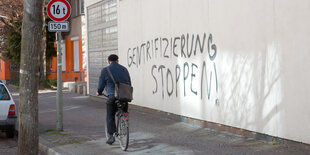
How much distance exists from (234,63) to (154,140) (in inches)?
84.4

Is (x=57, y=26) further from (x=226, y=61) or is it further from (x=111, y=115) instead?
(x=226, y=61)

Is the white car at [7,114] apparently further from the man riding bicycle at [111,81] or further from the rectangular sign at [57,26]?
the man riding bicycle at [111,81]

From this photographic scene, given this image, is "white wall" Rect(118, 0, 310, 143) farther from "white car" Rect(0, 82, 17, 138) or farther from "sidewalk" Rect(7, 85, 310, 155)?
"white car" Rect(0, 82, 17, 138)

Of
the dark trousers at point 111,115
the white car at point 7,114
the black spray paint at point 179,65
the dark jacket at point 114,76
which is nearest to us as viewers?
the dark jacket at point 114,76

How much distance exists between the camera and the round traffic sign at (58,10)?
9.95 meters

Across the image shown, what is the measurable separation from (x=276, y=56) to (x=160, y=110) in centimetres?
520

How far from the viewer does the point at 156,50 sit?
1225cm

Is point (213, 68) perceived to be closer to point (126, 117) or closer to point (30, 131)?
point (126, 117)

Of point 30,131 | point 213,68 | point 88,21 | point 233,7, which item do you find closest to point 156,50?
point 213,68

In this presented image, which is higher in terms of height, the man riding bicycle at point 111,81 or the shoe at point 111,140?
the man riding bicycle at point 111,81

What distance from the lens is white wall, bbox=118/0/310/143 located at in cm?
712

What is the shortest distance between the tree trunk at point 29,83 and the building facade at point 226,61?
12.3 feet

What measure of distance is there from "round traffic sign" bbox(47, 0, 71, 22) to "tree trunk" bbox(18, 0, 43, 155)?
8.58ft

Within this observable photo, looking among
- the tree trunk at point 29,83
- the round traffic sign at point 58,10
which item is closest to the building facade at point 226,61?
the round traffic sign at point 58,10
